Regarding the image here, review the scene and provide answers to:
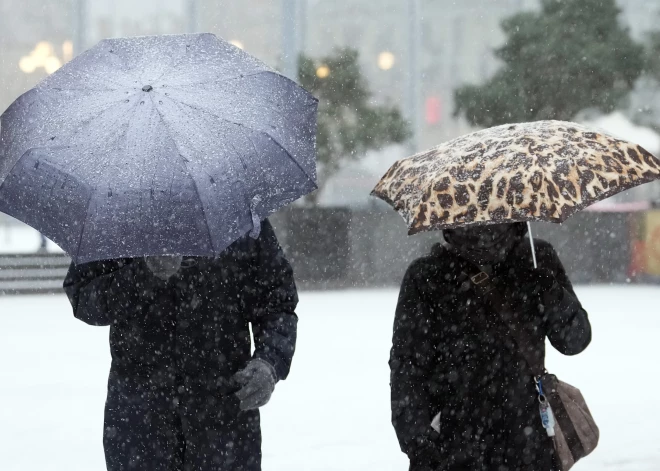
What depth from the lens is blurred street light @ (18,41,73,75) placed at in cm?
1955

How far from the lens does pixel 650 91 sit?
65.1 feet

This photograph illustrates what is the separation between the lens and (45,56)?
1972 cm

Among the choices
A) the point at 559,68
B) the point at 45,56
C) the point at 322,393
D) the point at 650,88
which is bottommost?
the point at 322,393

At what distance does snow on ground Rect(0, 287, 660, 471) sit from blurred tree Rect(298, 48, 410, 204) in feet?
14.4

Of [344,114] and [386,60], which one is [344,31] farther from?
[344,114]

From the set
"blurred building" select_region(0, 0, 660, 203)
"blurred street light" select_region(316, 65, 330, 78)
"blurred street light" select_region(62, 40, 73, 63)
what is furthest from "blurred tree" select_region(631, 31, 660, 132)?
"blurred street light" select_region(62, 40, 73, 63)

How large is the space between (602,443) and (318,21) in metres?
13.3

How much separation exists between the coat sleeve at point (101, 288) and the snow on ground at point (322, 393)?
10.3ft

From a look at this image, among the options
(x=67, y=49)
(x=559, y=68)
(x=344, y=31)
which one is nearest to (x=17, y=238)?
(x=67, y=49)

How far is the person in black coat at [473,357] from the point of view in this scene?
10.1 ft

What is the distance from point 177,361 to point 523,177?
3.43 ft

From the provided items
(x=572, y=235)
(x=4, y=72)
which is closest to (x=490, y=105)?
(x=572, y=235)

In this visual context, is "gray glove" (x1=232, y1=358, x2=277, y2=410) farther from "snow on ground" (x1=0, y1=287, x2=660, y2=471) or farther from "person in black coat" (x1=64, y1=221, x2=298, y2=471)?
"snow on ground" (x1=0, y1=287, x2=660, y2=471)

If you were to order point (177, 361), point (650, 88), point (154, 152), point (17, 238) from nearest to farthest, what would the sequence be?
1. point (154, 152)
2. point (177, 361)
3. point (650, 88)
4. point (17, 238)
